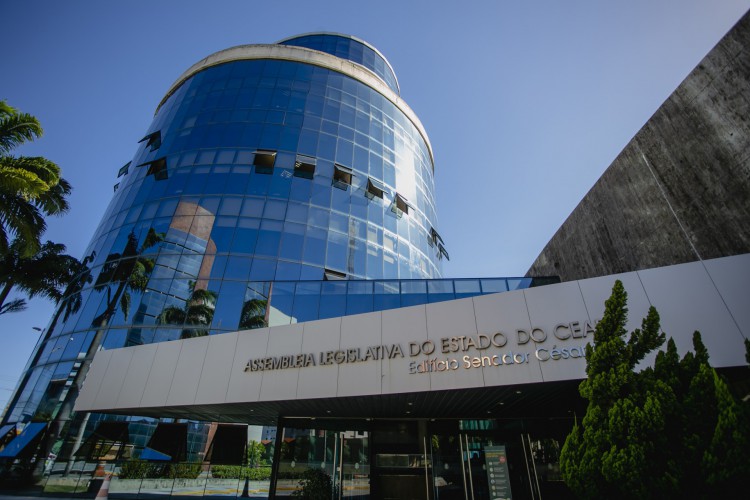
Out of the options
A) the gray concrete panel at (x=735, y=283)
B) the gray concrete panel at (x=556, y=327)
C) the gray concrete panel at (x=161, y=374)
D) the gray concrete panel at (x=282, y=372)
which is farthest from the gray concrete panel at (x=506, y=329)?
the gray concrete panel at (x=161, y=374)

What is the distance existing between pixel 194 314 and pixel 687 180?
23300 millimetres

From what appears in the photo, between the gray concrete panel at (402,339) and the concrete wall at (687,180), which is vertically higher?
the concrete wall at (687,180)

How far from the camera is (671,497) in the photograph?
575 cm

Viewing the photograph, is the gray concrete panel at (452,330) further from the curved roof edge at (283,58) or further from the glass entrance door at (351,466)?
the curved roof edge at (283,58)

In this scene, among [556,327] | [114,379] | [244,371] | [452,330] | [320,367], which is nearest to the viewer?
[556,327]

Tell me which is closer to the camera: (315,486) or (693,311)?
(693,311)

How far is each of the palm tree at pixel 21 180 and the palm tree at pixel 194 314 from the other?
24.8 ft

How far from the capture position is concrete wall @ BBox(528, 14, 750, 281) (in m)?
9.60

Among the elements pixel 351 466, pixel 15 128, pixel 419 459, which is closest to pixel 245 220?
pixel 15 128

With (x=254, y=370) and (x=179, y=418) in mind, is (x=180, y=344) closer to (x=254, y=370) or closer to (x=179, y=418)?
(x=254, y=370)

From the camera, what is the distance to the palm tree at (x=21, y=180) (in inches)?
470

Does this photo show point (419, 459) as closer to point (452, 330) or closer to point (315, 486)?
point (315, 486)

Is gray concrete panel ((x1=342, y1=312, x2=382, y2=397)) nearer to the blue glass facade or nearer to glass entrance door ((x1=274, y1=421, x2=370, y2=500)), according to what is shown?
glass entrance door ((x1=274, y1=421, x2=370, y2=500))

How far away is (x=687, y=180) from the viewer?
1122cm
